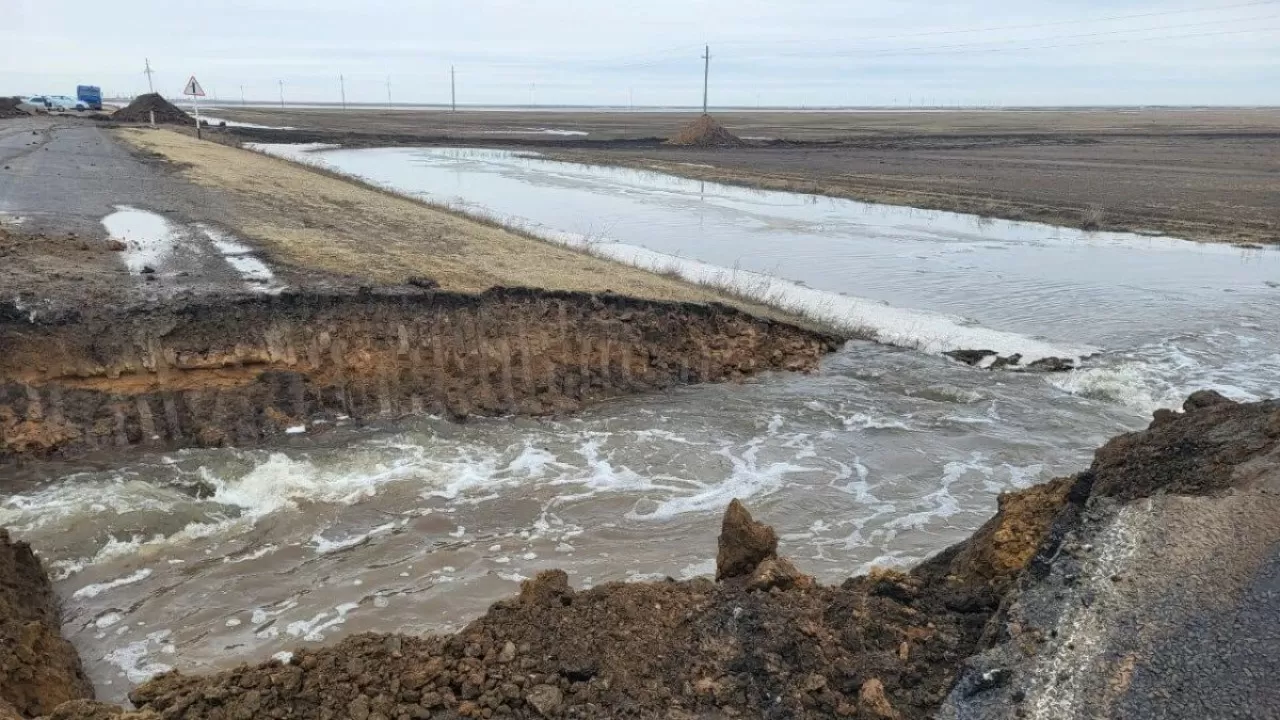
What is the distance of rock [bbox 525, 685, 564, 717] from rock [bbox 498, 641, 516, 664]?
0.27 metres

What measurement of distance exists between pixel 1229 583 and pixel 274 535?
7075 millimetres

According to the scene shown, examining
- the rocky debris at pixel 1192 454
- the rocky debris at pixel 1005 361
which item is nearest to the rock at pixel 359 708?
the rocky debris at pixel 1192 454

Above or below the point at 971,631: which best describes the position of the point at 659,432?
below

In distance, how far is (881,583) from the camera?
4645mm

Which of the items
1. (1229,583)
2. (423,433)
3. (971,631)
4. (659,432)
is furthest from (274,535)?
(1229,583)

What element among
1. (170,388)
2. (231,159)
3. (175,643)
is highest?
(231,159)

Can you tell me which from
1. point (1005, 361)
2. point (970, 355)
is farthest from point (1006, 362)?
point (970, 355)

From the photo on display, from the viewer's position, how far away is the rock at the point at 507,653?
13.4ft

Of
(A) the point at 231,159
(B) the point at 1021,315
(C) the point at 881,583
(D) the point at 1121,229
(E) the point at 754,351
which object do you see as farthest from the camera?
(A) the point at 231,159

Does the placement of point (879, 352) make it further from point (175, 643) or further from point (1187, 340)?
point (175, 643)

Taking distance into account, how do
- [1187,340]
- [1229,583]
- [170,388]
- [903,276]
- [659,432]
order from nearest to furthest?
[1229,583]
[170,388]
[659,432]
[1187,340]
[903,276]

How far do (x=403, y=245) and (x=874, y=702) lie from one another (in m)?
13.9

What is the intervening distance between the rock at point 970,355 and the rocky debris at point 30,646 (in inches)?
461

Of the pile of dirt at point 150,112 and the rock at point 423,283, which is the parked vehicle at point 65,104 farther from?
the rock at point 423,283
